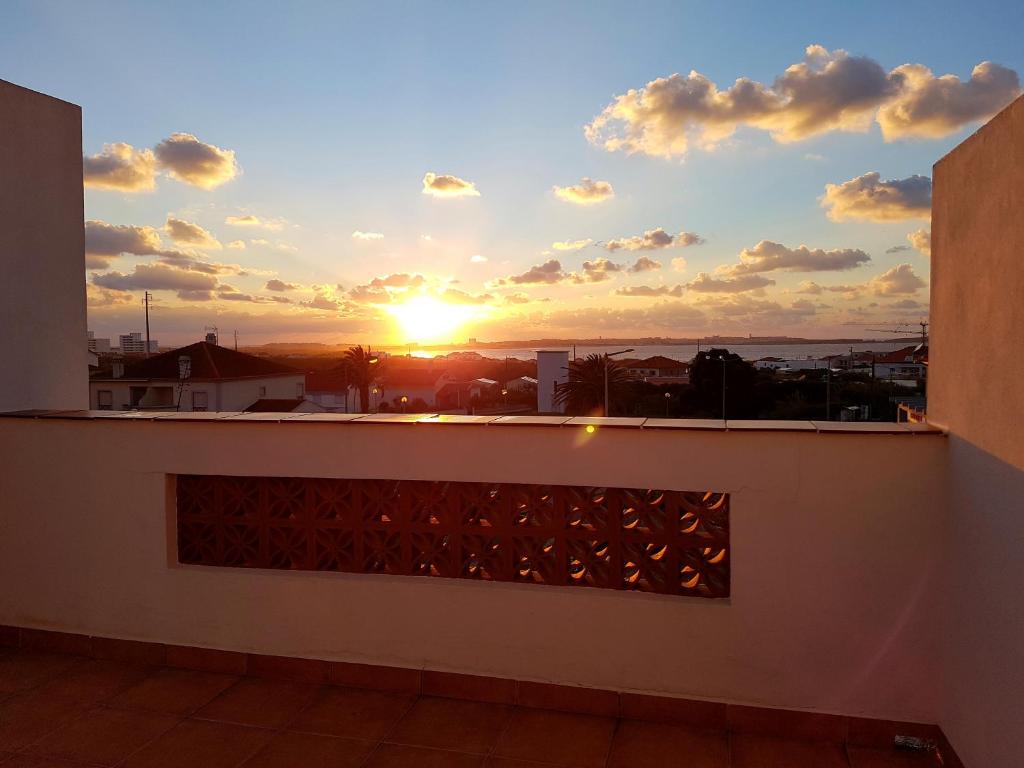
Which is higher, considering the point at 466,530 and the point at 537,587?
the point at 466,530

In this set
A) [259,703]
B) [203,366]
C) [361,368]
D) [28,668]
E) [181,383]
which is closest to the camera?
[259,703]

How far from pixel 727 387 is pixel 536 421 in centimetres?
3314

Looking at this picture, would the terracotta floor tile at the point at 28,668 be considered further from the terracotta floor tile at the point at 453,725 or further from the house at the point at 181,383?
the house at the point at 181,383

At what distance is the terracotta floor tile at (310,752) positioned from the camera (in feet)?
8.84

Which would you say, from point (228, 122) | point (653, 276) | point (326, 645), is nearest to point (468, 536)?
point (326, 645)

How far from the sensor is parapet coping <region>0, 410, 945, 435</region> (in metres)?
2.75

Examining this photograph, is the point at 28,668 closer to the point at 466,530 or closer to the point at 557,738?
the point at 466,530

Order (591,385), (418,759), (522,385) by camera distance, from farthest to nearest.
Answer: (522,385), (591,385), (418,759)

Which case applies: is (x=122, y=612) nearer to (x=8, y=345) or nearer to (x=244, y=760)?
(x=244, y=760)

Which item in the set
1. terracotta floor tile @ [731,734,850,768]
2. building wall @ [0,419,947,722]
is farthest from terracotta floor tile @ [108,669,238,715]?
terracotta floor tile @ [731,734,850,768]

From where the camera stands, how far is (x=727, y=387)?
112 ft

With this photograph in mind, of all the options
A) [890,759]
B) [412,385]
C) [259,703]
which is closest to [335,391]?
[412,385]

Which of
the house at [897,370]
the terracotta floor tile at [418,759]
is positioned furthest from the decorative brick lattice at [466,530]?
the house at [897,370]

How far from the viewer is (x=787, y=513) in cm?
279
